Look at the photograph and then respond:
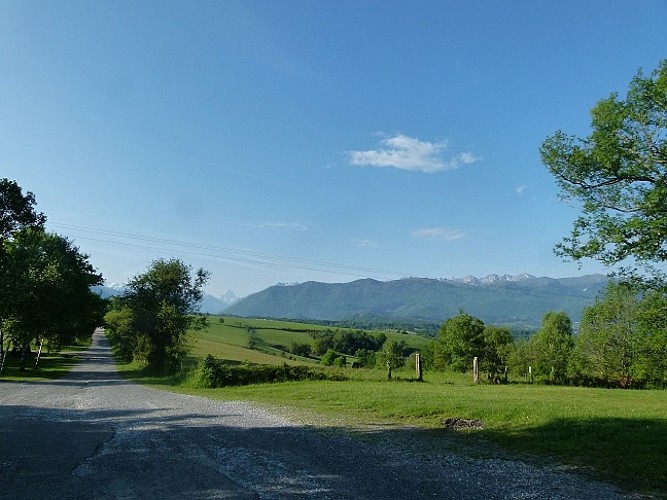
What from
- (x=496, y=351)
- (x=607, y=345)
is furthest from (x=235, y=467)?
(x=496, y=351)

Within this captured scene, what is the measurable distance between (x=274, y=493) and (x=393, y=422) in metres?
9.32

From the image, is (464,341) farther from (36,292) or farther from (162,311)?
(36,292)

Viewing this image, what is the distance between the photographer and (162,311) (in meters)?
45.8

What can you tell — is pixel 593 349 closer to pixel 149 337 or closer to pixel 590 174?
pixel 590 174

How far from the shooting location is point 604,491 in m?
8.46

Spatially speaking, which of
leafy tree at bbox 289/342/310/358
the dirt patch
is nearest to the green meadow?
the dirt patch

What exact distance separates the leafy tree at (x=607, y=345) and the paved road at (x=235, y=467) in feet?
139

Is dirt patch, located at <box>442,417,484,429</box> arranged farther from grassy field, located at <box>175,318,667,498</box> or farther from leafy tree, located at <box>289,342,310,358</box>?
leafy tree, located at <box>289,342,310,358</box>

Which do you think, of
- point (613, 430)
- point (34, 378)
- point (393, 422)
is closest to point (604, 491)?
point (613, 430)

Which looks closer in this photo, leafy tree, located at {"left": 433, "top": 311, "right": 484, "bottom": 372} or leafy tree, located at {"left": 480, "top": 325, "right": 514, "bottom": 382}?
leafy tree, located at {"left": 480, "top": 325, "right": 514, "bottom": 382}

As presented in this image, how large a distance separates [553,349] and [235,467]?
56384mm

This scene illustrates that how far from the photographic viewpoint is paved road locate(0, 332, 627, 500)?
8.18m

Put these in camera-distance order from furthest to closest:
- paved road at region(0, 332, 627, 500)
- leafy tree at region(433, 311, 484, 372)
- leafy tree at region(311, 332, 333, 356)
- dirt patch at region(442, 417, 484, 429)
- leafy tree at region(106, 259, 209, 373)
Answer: leafy tree at region(311, 332, 333, 356) → leafy tree at region(433, 311, 484, 372) → leafy tree at region(106, 259, 209, 373) → dirt patch at region(442, 417, 484, 429) → paved road at region(0, 332, 627, 500)

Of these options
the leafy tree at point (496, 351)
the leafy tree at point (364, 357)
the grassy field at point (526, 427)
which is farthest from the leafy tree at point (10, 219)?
the leafy tree at point (364, 357)
